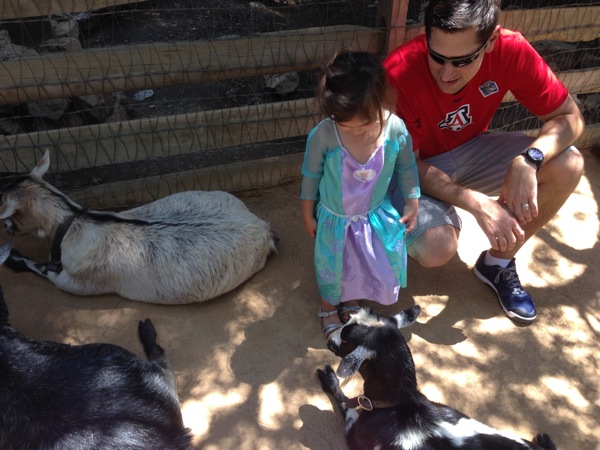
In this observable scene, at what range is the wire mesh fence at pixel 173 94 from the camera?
3685 mm

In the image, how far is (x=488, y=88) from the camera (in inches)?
140

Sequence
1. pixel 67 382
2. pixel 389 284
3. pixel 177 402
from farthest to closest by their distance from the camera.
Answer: pixel 389 284, pixel 177 402, pixel 67 382

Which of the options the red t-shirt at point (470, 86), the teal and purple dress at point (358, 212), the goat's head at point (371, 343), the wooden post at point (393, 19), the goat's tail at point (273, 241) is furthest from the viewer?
the goat's tail at point (273, 241)

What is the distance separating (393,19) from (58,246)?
2.97 metres

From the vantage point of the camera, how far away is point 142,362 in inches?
121

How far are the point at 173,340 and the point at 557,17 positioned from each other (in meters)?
4.03

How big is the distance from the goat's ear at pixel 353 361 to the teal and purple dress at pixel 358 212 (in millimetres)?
639

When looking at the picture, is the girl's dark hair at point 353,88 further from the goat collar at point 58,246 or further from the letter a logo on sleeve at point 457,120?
the goat collar at point 58,246

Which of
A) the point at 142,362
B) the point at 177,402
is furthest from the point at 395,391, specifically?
the point at 142,362

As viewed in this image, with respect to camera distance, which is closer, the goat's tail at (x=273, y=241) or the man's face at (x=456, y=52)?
the man's face at (x=456, y=52)

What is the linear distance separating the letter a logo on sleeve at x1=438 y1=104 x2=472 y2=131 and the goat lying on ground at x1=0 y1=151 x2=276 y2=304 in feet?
5.05

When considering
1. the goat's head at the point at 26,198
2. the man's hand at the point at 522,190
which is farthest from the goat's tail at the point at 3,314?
the man's hand at the point at 522,190

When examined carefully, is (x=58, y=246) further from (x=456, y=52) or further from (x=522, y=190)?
(x=522, y=190)

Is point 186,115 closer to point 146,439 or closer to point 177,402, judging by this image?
point 177,402
